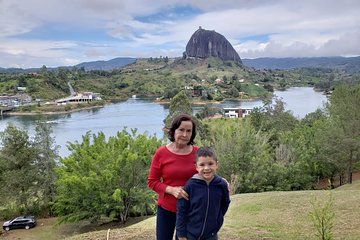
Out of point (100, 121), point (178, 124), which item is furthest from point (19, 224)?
point (100, 121)

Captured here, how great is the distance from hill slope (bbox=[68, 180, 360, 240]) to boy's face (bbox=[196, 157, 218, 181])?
9.82ft

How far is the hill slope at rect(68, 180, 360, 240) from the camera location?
19.8 ft

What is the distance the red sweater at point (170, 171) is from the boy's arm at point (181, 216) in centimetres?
16

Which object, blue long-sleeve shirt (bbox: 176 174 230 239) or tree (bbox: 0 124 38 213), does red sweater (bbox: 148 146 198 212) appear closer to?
blue long-sleeve shirt (bbox: 176 174 230 239)

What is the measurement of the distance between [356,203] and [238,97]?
8925 centimetres

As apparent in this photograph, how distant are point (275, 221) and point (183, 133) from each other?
479 cm

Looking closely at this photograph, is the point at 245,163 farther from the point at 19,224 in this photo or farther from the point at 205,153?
the point at 205,153

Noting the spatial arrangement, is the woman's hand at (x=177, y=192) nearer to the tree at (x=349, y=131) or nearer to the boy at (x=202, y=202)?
the boy at (x=202, y=202)

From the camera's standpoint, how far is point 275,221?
23.0 feet

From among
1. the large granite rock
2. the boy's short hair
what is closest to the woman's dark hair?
the boy's short hair

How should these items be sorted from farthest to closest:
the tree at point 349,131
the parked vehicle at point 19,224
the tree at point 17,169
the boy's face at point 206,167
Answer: the tree at point 17,169 < the tree at point 349,131 < the parked vehicle at point 19,224 < the boy's face at point 206,167

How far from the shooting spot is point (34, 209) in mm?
19125

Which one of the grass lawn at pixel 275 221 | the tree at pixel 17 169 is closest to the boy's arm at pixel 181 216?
the grass lawn at pixel 275 221

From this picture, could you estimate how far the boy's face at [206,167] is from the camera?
9.29ft
